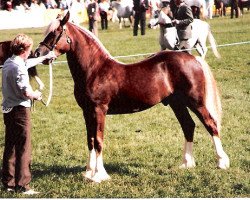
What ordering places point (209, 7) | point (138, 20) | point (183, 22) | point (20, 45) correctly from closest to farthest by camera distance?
1. point (20, 45)
2. point (183, 22)
3. point (138, 20)
4. point (209, 7)

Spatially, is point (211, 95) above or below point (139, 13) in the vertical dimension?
above

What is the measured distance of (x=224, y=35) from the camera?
23.9m

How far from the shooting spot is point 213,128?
718 cm

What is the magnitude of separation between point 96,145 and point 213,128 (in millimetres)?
1640

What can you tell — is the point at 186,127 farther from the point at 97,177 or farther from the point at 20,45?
the point at 20,45

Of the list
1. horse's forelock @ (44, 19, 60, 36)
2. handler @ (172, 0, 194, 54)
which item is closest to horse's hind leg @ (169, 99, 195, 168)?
horse's forelock @ (44, 19, 60, 36)

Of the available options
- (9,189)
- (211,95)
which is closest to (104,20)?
(211,95)

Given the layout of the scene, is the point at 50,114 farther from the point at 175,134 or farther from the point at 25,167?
the point at 25,167

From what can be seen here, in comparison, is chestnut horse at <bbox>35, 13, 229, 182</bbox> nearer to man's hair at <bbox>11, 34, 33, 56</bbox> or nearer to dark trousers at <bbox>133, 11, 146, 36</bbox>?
man's hair at <bbox>11, 34, 33, 56</bbox>

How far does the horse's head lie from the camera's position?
21.4 ft

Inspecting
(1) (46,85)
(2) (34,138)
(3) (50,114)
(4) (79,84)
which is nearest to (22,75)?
(4) (79,84)

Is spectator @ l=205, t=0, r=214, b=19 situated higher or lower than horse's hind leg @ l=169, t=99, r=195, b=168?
lower

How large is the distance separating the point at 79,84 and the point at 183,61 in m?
1.44

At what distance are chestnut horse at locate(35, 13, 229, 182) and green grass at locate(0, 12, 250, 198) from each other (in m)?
0.40
